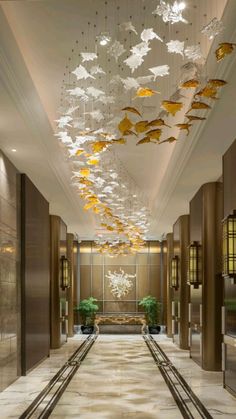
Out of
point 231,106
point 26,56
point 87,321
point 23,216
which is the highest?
point 26,56

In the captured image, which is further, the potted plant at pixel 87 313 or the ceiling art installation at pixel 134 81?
the potted plant at pixel 87 313

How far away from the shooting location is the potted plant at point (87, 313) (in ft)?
74.9

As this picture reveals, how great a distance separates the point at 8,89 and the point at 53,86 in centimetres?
156

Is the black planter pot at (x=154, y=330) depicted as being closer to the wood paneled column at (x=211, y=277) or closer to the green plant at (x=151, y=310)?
the green plant at (x=151, y=310)

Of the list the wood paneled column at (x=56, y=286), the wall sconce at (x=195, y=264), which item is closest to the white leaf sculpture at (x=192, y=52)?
the wall sconce at (x=195, y=264)

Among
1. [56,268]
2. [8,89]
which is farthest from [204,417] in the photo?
[56,268]

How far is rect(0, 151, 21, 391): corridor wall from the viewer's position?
372 inches

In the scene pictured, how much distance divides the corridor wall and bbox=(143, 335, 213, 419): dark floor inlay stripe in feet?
7.89

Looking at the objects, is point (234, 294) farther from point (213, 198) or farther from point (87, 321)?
point (87, 321)

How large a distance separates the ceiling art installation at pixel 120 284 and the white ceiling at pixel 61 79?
12.5 metres

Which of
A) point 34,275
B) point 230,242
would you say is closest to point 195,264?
point 34,275

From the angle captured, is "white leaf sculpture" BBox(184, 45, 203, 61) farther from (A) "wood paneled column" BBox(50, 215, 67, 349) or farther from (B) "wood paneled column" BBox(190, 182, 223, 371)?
(A) "wood paneled column" BBox(50, 215, 67, 349)

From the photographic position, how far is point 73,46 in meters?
6.92

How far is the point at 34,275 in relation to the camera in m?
12.5
